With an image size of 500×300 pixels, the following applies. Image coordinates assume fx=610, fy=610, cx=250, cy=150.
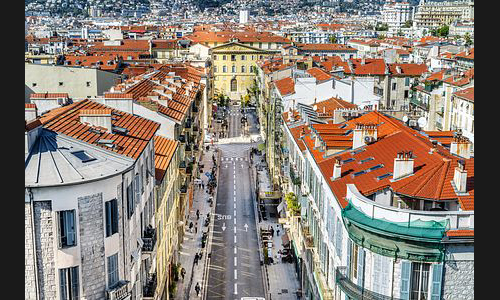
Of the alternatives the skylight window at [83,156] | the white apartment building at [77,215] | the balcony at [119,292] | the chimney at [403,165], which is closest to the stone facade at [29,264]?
the white apartment building at [77,215]

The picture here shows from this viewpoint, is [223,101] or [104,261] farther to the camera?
[223,101]

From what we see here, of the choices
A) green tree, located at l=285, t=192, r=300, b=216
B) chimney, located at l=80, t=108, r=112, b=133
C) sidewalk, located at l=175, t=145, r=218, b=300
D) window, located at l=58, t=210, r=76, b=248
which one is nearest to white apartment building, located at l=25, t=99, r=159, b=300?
window, located at l=58, t=210, r=76, b=248

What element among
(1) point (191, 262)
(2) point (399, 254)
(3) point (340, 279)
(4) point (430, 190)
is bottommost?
(1) point (191, 262)

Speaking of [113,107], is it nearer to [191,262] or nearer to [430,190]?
[191,262]

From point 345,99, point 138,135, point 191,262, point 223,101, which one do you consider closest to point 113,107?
point 138,135

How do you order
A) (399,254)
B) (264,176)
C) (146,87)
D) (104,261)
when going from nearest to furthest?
(399,254) < (104,261) < (146,87) < (264,176)

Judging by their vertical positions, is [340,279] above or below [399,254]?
below

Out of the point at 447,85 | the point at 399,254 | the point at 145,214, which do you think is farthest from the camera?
the point at 447,85
